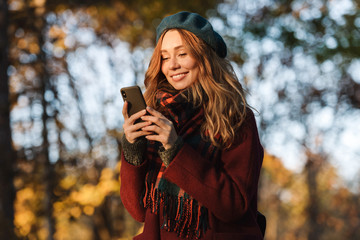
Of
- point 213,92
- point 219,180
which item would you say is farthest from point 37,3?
point 219,180

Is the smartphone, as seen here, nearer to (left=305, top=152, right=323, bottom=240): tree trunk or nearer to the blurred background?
the blurred background

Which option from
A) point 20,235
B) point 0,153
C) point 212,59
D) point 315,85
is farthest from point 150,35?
point 212,59

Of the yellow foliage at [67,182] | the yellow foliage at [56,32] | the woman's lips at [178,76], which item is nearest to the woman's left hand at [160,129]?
the woman's lips at [178,76]

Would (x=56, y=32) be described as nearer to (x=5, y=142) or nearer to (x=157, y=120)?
(x=5, y=142)

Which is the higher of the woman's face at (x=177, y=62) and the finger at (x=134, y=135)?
the woman's face at (x=177, y=62)

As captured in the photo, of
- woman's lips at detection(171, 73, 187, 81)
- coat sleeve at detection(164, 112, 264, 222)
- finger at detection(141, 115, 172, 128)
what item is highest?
woman's lips at detection(171, 73, 187, 81)

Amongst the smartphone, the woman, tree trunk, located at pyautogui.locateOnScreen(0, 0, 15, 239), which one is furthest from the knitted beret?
tree trunk, located at pyautogui.locateOnScreen(0, 0, 15, 239)

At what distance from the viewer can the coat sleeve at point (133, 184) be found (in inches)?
67.4

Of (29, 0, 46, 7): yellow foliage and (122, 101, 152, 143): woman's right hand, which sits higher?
(29, 0, 46, 7): yellow foliage

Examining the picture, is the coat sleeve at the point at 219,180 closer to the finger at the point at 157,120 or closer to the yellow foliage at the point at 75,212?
the finger at the point at 157,120

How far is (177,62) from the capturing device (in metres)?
1.85

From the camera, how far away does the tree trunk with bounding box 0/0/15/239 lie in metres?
4.86

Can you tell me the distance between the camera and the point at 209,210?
5.29 feet

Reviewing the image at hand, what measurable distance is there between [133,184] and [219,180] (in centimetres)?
41
